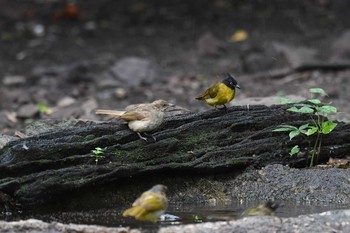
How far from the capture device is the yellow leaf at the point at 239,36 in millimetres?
17344

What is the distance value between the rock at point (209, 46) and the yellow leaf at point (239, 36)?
59 centimetres

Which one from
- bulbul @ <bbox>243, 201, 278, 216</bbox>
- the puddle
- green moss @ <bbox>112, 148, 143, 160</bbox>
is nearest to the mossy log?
green moss @ <bbox>112, 148, 143, 160</bbox>

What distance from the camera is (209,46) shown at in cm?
1670

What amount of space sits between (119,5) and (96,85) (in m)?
4.89

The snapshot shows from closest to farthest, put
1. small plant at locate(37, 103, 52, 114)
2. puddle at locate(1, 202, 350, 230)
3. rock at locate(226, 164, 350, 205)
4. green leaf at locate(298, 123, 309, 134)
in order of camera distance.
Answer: puddle at locate(1, 202, 350, 230) → rock at locate(226, 164, 350, 205) → green leaf at locate(298, 123, 309, 134) → small plant at locate(37, 103, 52, 114)

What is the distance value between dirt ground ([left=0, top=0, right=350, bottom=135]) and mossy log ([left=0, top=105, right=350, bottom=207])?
A: 3.86 meters

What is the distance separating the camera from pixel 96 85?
15.2 m

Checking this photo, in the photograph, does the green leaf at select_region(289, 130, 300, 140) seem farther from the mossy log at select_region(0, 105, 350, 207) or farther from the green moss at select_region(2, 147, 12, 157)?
the green moss at select_region(2, 147, 12, 157)

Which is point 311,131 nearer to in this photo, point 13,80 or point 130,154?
point 130,154

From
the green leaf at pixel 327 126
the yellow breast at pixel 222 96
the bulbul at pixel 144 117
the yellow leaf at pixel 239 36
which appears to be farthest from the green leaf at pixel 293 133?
the yellow leaf at pixel 239 36

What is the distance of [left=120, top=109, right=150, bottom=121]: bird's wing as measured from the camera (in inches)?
298

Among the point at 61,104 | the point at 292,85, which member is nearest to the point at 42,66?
the point at 61,104

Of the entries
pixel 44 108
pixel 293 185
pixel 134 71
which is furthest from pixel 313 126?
pixel 134 71

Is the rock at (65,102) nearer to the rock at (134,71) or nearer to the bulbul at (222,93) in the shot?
the rock at (134,71)
